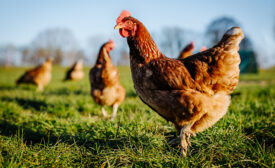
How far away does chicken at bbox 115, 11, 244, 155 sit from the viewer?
7.21ft

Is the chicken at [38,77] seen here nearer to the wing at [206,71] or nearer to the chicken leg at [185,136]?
the wing at [206,71]

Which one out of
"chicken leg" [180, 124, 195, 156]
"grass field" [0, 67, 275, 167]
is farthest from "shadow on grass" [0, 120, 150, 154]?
"chicken leg" [180, 124, 195, 156]

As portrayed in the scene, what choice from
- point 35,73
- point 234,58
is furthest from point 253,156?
point 35,73

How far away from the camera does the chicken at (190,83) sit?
7.21ft

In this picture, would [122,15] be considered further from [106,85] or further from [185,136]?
[106,85]

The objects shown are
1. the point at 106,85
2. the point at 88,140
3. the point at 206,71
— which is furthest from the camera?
the point at 106,85

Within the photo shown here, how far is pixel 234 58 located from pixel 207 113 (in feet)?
2.63

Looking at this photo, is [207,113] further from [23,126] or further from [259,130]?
[23,126]

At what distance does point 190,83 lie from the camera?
231 cm

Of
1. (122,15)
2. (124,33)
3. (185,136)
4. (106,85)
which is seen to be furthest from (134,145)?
(106,85)

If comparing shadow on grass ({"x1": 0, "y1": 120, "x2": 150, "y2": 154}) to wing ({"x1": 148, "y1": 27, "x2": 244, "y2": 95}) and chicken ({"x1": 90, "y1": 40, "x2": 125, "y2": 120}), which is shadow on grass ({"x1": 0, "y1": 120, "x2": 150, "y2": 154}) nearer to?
wing ({"x1": 148, "y1": 27, "x2": 244, "y2": 95})

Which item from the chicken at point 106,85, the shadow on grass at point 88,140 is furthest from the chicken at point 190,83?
the chicken at point 106,85

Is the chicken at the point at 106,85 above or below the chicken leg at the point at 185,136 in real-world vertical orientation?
above

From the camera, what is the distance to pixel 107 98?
4484mm
